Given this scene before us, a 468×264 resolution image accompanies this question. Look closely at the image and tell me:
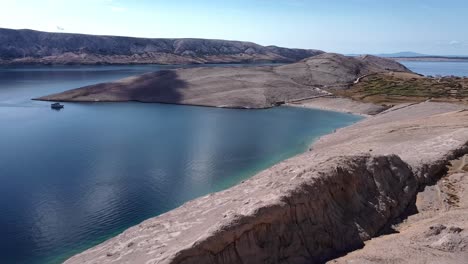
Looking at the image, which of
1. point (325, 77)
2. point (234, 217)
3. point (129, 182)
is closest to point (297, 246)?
point (234, 217)

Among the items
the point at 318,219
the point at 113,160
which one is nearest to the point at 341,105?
the point at 113,160

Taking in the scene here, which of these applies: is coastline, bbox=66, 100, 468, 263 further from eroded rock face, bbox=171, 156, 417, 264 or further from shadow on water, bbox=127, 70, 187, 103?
shadow on water, bbox=127, 70, 187, 103

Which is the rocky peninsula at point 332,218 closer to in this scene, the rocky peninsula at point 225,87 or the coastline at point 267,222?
the coastline at point 267,222

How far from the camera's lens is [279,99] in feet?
303

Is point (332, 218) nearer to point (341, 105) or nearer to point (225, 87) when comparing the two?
point (341, 105)

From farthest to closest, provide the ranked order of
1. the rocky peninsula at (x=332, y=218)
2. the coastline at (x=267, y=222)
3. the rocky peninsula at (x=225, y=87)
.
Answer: the rocky peninsula at (x=225, y=87) < the rocky peninsula at (x=332, y=218) < the coastline at (x=267, y=222)

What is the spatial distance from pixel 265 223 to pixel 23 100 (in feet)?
278

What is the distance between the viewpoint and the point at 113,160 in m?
43.9

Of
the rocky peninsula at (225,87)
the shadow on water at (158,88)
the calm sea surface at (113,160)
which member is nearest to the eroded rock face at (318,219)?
the calm sea surface at (113,160)

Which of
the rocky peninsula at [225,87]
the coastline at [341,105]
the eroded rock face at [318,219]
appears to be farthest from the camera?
the rocky peninsula at [225,87]

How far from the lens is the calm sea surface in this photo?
27.6 meters

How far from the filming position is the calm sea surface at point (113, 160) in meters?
27.6

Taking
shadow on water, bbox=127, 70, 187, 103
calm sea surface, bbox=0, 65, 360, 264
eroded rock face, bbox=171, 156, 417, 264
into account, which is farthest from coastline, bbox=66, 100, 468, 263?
shadow on water, bbox=127, 70, 187, 103

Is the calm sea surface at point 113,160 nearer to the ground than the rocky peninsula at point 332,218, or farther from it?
nearer to the ground
